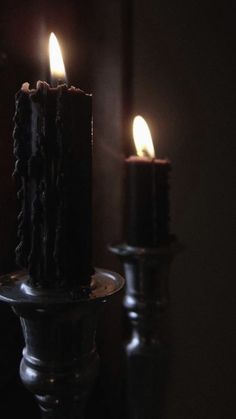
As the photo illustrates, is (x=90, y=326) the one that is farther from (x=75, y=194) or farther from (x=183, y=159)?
(x=183, y=159)

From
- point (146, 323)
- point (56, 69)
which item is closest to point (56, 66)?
point (56, 69)

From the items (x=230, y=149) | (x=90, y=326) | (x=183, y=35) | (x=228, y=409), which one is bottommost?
(x=228, y=409)

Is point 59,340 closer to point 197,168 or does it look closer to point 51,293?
point 51,293

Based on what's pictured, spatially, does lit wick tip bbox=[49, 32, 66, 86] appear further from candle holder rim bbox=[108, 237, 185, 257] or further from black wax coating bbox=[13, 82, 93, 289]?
candle holder rim bbox=[108, 237, 185, 257]

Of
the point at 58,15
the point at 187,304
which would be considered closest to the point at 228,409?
the point at 187,304

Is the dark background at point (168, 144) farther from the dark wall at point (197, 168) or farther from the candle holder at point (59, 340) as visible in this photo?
the candle holder at point (59, 340)

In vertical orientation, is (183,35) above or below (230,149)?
above
